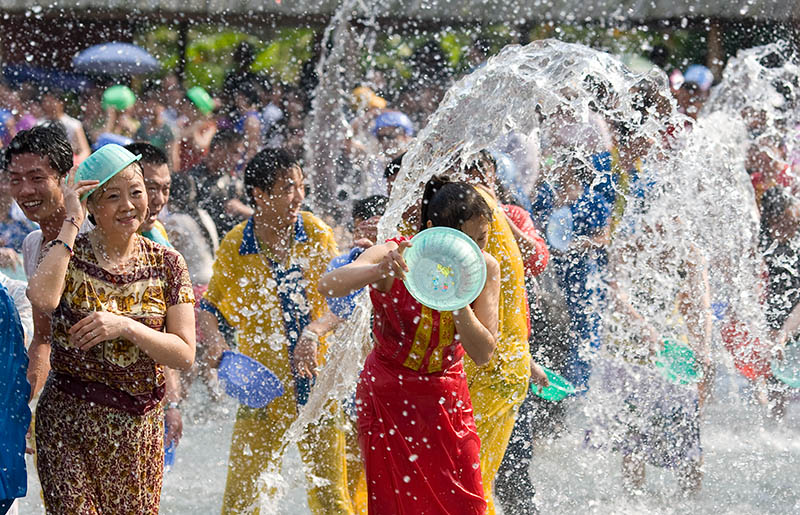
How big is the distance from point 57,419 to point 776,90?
8726mm

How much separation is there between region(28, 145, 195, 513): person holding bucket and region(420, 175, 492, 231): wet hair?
2.78ft

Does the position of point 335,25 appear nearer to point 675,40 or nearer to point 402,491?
point 675,40

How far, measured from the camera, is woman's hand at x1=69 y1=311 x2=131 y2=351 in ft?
10.3

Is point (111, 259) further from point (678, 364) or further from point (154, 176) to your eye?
point (678, 364)

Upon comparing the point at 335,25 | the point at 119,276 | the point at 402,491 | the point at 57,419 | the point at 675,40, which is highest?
the point at 119,276

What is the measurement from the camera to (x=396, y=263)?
10.8 feet

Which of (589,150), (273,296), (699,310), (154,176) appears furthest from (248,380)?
(699,310)

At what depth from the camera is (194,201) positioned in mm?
8523

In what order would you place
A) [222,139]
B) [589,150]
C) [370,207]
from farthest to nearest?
[222,139] → [589,150] → [370,207]

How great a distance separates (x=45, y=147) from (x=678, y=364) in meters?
3.42

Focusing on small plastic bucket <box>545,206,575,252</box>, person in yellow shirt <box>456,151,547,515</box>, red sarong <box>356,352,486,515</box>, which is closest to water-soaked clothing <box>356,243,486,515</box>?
red sarong <box>356,352,486,515</box>

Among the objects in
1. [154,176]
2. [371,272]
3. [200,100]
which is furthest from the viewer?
[200,100]

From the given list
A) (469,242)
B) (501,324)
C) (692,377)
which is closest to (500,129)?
(501,324)

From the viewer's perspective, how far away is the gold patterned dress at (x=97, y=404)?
10.7 feet
